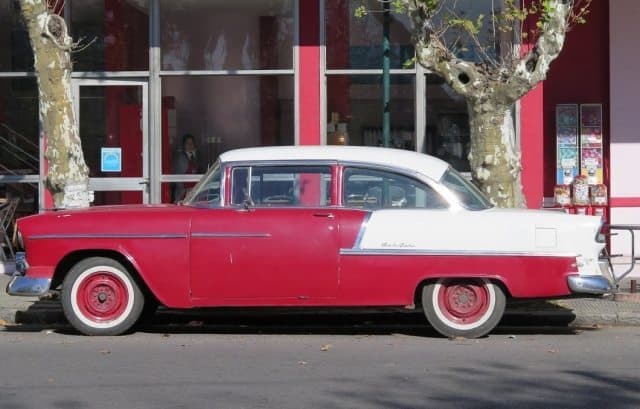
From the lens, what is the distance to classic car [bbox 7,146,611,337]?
904 cm

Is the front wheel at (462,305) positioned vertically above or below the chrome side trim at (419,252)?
below

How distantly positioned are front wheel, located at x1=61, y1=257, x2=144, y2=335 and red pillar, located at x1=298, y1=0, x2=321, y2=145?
5.05 m

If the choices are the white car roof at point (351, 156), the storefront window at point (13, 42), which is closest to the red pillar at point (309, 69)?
the storefront window at point (13, 42)

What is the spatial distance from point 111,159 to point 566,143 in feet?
21.2

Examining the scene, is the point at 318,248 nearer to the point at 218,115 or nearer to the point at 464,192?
the point at 464,192

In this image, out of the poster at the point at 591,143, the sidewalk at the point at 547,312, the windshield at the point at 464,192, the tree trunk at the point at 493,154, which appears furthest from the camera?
the poster at the point at 591,143

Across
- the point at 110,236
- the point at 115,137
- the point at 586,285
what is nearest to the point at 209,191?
the point at 110,236

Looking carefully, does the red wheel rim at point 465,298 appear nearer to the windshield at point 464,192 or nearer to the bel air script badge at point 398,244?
the bel air script badge at point 398,244

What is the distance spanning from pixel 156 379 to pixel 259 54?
7.44 meters

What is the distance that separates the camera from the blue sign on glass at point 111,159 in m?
14.1

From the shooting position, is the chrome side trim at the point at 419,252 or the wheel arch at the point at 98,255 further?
the wheel arch at the point at 98,255

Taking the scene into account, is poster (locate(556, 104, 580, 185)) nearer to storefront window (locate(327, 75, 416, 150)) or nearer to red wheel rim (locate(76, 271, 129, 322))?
storefront window (locate(327, 75, 416, 150))

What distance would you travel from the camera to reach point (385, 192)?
930 cm

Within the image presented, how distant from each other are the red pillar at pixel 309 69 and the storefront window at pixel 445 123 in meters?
1.53
